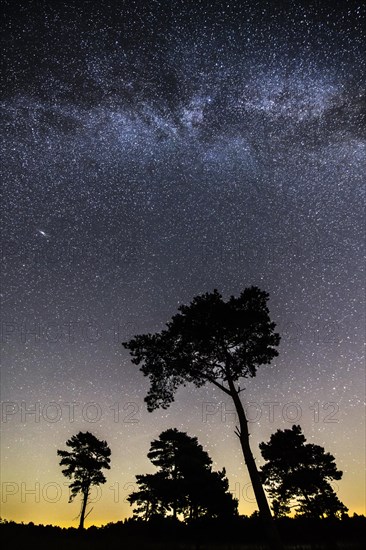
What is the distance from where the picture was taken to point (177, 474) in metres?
27.7

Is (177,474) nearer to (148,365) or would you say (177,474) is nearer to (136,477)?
(136,477)

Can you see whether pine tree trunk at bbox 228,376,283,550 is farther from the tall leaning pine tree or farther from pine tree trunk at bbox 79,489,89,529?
pine tree trunk at bbox 79,489,89,529

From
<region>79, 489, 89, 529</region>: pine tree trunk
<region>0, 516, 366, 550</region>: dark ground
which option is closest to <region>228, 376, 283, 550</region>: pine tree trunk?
<region>0, 516, 366, 550</region>: dark ground

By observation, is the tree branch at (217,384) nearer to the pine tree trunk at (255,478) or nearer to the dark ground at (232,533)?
the pine tree trunk at (255,478)

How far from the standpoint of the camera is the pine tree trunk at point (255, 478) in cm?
1189

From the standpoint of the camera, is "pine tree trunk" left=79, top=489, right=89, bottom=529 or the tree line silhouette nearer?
the tree line silhouette

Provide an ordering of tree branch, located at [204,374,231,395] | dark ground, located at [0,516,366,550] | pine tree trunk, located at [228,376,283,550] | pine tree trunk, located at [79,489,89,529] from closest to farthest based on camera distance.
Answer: pine tree trunk, located at [228,376,283,550] < tree branch, located at [204,374,231,395] < dark ground, located at [0,516,366,550] < pine tree trunk, located at [79,489,89,529]

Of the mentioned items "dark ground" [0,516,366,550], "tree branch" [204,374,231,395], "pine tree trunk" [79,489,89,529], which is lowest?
"dark ground" [0,516,366,550]

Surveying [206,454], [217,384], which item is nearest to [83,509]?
[206,454]

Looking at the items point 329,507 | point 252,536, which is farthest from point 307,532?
point 252,536

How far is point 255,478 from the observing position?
13.5m

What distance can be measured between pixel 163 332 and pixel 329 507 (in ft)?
67.4

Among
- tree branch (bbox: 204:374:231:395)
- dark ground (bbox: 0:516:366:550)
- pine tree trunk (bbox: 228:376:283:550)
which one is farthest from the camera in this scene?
dark ground (bbox: 0:516:366:550)

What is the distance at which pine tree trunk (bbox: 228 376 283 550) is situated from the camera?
11891mm
